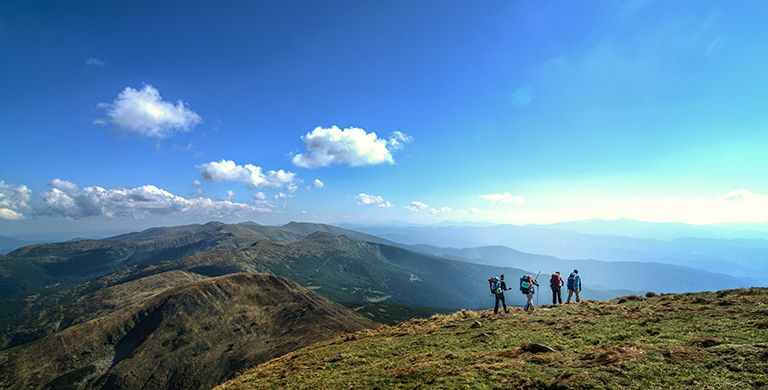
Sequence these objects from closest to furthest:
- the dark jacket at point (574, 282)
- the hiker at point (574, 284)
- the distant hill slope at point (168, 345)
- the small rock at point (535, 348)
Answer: the small rock at point (535, 348), the hiker at point (574, 284), the dark jacket at point (574, 282), the distant hill slope at point (168, 345)

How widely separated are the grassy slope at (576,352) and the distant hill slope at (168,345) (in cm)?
11382

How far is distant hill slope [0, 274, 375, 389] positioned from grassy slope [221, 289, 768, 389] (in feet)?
373

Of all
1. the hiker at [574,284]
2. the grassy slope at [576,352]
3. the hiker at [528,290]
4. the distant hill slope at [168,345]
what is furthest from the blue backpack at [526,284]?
the distant hill slope at [168,345]

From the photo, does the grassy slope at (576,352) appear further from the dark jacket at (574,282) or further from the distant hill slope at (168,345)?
the distant hill slope at (168,345)

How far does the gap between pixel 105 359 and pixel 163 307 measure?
34.9 metres

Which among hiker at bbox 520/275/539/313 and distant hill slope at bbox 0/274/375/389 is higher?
hiker at bbox 520/275/539/313

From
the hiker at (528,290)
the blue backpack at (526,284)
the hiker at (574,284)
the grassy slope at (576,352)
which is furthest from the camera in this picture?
the hiker at (574,284)

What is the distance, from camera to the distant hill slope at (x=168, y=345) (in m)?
140

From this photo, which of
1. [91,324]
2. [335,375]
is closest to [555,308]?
[335,375]

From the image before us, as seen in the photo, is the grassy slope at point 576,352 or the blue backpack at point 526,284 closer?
the grassy slope at point 576,352

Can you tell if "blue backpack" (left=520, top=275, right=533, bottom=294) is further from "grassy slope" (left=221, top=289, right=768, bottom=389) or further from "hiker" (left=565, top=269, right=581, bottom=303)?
"hiker" (left=565, top=269, right=581, bottom=303)

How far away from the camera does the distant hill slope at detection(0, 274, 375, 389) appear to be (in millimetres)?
140500

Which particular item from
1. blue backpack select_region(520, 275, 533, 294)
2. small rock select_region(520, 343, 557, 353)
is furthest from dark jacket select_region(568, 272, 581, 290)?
small rock select_region(520, 343, 557, 353)

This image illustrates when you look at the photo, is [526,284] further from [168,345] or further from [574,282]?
[168,345]
